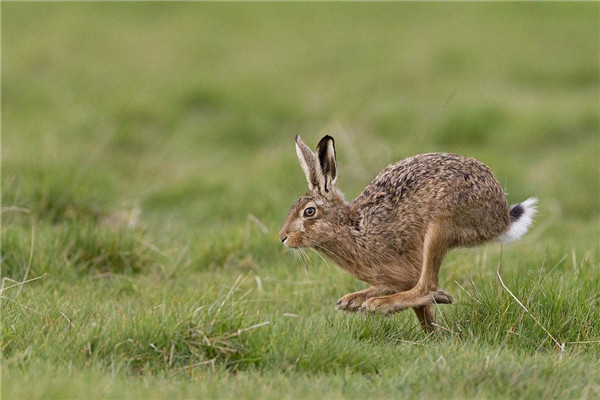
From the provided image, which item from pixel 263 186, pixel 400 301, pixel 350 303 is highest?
pixel 400 301

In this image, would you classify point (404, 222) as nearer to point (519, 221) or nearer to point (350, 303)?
point (350, 303)

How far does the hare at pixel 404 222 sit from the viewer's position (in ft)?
17.5

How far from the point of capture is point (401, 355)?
190 inches

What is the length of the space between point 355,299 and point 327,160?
0.85 meters

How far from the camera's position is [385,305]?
5.29 m

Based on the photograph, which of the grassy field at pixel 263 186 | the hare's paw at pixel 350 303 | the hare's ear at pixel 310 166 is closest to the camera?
the grassy field at pixel 263 186

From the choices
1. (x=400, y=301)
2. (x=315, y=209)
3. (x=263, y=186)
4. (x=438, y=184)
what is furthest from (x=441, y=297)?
(x=263, y=186)

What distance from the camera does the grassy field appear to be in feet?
15.0

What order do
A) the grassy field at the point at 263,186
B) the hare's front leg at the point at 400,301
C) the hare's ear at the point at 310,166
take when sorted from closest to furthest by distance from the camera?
the grassy field at the point at 263,186 < the hare's front leg at the point at 400,301 < the hare's ear at the point at 310,166

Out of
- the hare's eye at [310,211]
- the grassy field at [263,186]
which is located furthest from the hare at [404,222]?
the grassy field at [263,186]

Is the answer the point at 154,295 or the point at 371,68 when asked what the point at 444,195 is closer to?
the point at 154,295

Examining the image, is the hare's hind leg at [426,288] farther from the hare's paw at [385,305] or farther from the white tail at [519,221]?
the white tail at [519,221]

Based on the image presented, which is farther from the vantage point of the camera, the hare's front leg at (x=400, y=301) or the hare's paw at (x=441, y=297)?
the hare's paw at (x=441, y=297)

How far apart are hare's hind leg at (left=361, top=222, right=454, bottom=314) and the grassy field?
0.10 meters
